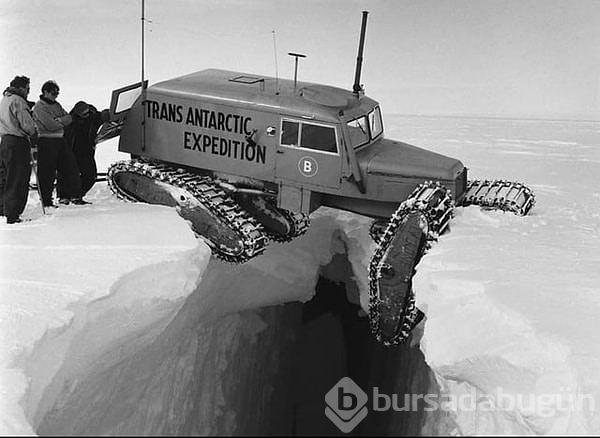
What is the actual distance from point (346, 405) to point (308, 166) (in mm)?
1991

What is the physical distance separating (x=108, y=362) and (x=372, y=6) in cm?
360

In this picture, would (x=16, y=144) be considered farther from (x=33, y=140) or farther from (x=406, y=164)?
(x=406, y=164)

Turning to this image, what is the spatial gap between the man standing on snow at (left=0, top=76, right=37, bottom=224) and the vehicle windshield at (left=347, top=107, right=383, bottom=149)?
62.9 inches

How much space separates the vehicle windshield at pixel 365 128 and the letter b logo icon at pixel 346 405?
5.91ft

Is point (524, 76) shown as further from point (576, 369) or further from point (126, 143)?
point (576, 369)

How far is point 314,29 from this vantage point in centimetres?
488

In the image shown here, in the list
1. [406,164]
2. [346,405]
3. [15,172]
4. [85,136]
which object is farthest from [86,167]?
[346,405]

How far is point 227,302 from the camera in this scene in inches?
121

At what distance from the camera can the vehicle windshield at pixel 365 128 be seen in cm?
347

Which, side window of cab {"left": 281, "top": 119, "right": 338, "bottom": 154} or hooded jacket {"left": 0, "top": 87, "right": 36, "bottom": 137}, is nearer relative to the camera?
hooded jacket {"left": 0, "top": 87, "right": 36, "bottom": 137}

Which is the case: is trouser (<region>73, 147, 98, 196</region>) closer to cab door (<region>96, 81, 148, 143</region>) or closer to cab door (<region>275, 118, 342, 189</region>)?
cab door (<region>96, 81, 148, 143</region>)

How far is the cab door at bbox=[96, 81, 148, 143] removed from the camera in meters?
3.78

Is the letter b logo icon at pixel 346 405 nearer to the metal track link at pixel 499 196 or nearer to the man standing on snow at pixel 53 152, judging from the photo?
the metal track link at pixel 499 196

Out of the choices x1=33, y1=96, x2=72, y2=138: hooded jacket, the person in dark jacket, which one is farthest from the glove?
the person in dark jacket
